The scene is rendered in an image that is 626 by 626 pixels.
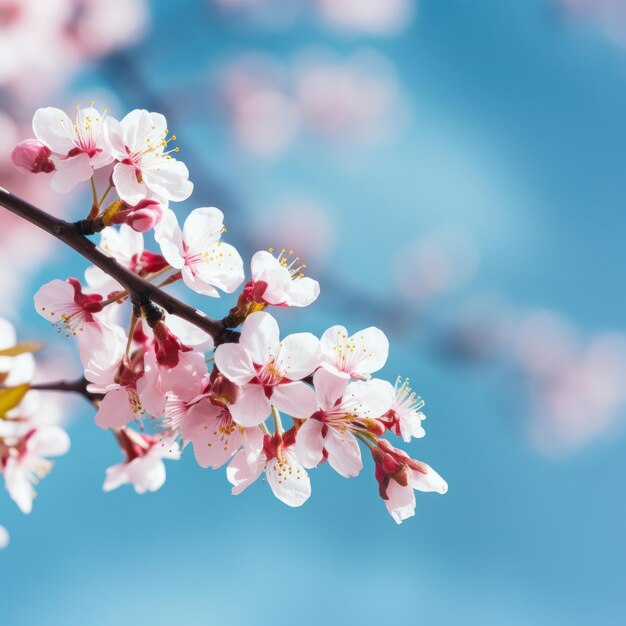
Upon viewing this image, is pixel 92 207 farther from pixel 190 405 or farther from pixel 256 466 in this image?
pixel 256 466

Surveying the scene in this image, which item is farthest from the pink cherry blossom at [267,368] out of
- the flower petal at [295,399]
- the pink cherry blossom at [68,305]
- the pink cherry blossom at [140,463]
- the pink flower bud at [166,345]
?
the pink cherry blossom at [140,463]

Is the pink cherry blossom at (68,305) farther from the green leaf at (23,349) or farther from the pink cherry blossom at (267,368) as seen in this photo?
the pink cherry blossom at (267,368)

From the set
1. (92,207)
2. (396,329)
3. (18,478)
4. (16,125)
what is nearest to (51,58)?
(16,125)

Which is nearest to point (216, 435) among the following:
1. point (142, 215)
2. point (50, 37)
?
point (142, 215)

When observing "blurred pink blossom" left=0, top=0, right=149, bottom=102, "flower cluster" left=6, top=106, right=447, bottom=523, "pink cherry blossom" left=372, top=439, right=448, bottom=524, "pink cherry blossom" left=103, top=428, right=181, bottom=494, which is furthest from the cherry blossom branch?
"blurred pink blossom" left=0, top=0, right=149, bottom=102

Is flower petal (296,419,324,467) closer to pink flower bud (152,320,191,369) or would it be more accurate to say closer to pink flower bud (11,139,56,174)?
pink flower bud (152,320,191,369)

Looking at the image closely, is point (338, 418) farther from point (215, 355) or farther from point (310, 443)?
point (215, 355)

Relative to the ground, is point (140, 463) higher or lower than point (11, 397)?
higher
